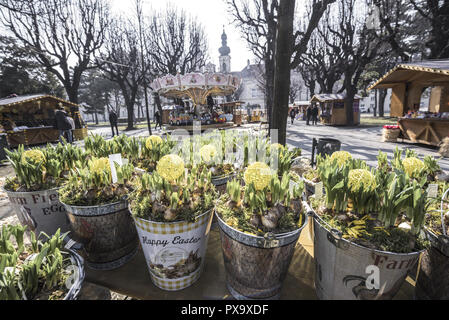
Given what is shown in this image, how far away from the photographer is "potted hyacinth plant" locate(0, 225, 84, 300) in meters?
0.94

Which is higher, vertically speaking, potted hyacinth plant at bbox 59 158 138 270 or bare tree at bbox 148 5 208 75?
bare tree at bbox 148 5 208 75

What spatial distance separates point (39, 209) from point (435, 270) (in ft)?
10.4

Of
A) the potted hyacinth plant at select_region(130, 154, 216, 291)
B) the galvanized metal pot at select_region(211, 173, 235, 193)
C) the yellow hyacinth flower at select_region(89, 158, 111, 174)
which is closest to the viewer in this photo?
the potted hyacinth plant at select_region(130, 154, 216, 291)

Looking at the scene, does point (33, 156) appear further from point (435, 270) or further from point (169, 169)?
point (435, 270)

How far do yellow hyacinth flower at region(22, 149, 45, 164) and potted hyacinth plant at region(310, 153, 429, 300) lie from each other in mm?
2633

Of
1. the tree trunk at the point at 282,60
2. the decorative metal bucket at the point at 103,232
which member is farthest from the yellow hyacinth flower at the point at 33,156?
the tree trunk at the point at 282,60

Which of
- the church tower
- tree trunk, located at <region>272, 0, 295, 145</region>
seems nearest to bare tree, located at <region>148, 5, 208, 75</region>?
tree trunk, located at <region>272, 0, 295, 145</region>

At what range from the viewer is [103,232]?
1.74 metres

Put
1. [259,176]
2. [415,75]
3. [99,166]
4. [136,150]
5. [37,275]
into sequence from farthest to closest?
1. [415,75]
2. [136,150]
3. [99,166]
4. [259,176]
5. [37,275]

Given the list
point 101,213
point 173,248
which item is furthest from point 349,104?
point 101,213

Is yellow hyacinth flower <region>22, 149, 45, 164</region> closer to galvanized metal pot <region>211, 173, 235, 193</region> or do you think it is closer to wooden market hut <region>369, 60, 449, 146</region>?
galvanized metal pot <region>211, 173, 235, 193</region>
